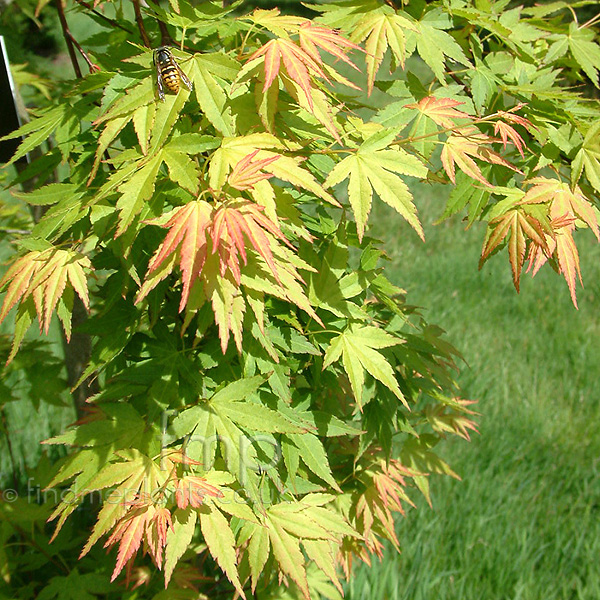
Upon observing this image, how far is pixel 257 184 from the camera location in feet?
2.78

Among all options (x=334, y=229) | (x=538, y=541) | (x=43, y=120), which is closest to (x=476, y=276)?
(x=538, y=541)

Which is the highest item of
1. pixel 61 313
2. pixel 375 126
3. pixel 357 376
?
pixel 375 126

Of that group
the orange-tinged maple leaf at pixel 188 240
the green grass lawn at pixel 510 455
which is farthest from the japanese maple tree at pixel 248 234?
the green grass lawn at pixel 510 455

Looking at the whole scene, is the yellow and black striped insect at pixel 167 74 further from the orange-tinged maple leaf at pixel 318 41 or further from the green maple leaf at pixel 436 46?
the green maple leaf at pixel 436 46

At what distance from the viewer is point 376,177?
38.1 inches

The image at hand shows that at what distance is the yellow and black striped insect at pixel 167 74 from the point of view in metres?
0.87

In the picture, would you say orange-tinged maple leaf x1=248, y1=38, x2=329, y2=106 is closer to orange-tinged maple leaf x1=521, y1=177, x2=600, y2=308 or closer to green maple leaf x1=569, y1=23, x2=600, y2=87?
orange-tinged maple leaf x1=521, y1=177, x2=600, y2=308

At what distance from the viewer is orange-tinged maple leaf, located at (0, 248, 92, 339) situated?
89 cm

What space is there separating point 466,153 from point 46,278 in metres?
0.74

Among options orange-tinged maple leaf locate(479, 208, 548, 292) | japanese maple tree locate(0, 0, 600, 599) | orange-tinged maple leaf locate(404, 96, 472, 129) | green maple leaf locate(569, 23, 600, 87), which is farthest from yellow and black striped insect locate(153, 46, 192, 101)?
green maple leaf locate(569, 23, 600, 87)

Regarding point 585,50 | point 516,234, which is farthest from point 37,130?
point 585,50

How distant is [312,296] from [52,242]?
46cm

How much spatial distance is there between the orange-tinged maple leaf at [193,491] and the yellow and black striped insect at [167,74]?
568 mm

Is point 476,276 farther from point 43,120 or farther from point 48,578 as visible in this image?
point 43,120
